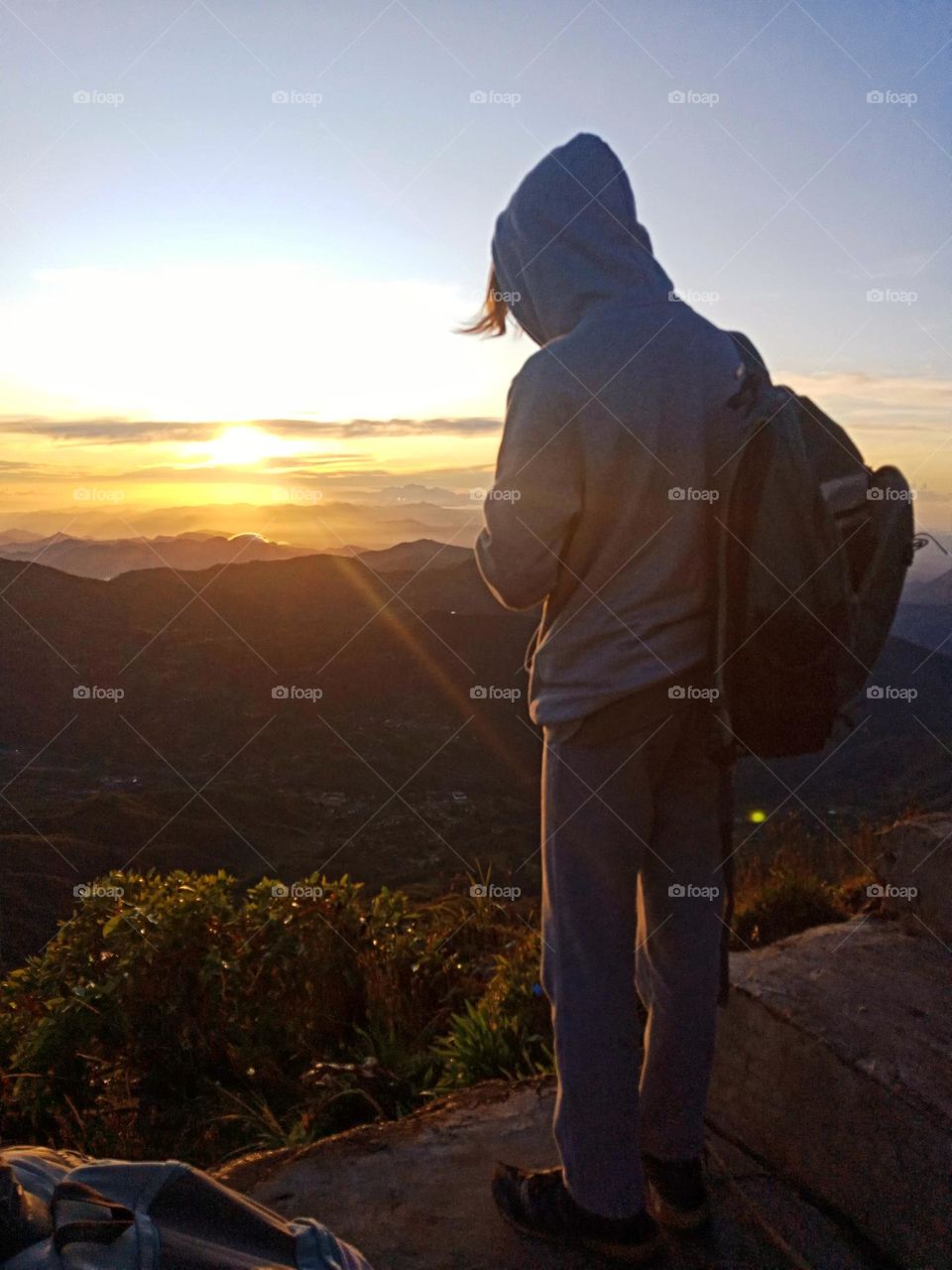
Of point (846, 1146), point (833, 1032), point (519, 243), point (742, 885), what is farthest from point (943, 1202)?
point (742, 885)

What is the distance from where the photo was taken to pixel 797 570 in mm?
1760

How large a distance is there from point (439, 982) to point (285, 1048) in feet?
2.12

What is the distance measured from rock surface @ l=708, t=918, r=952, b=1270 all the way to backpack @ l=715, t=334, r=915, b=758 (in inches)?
36.0

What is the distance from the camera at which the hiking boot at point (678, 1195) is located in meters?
2.07

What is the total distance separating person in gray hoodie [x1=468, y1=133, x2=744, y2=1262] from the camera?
1785 mm

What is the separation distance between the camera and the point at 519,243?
1985 millimetres
